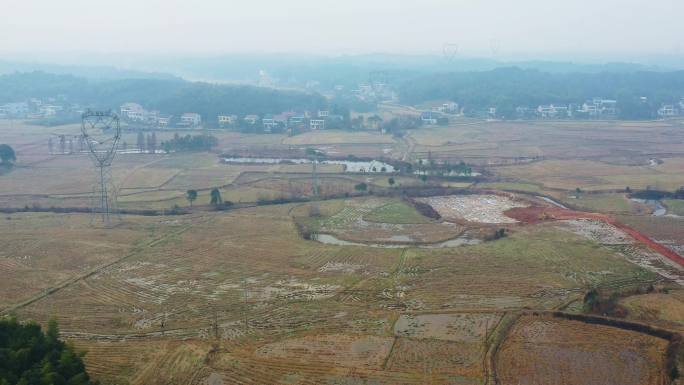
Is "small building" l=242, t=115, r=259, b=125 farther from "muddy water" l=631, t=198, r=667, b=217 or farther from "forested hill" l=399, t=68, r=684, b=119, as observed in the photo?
"muddy water" l=631, t=198, r=667, b=217

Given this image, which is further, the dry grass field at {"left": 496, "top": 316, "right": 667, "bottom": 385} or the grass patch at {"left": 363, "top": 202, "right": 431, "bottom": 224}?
the grass patch at {"left": 363, "top": 202, "right": 431, "bottom": 224}

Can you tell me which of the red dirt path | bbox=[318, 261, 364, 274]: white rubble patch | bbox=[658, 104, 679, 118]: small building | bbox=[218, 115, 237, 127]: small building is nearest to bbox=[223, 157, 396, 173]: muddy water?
the red dirt path

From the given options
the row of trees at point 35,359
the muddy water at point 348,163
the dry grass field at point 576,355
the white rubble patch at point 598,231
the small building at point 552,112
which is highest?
the small building at point 552,112

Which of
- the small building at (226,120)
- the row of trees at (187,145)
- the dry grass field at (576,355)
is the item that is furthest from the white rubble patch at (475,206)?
the small building at (226,120)

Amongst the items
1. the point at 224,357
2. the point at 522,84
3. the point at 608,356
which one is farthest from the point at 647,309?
the point at 522,84

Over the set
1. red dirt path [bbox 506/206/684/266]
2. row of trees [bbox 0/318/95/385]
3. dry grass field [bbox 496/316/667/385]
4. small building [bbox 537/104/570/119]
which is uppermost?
small building [bbox 537/104/570/119]

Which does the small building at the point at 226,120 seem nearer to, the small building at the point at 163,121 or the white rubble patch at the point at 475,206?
the small building at the point at 163,121
